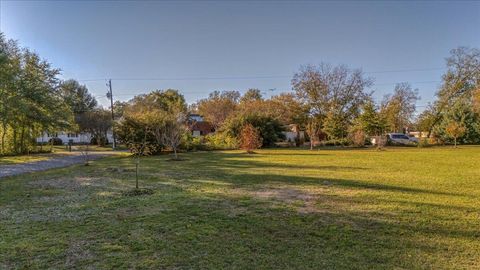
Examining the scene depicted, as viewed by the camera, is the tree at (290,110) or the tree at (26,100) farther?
the tree at (290,110)

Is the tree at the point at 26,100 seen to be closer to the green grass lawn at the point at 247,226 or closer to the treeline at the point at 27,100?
the treeline at the point at 27,100

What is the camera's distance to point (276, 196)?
7059mm

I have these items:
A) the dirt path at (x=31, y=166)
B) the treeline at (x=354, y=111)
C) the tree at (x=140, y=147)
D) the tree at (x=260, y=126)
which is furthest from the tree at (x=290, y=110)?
the dirt path at (x=31, y=166)

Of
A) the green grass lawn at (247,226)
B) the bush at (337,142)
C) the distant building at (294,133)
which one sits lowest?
the green grass lawn at (247,226)

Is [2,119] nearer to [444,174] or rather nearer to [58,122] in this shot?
[58,122]

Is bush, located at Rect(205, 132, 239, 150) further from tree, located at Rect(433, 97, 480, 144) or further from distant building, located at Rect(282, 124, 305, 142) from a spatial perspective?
tree, located at Rect(433, 97, 480, 144)

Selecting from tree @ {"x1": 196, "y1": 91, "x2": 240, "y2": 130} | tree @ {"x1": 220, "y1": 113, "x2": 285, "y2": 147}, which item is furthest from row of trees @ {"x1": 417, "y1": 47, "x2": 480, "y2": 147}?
tree @ {"x1": 196, "y1": 91, "x2": 240, "y2": 130}

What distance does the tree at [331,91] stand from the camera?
39.9 metres

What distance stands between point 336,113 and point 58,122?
27.4 m

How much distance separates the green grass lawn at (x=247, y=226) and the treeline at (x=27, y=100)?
602 inches

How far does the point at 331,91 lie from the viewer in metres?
40.1

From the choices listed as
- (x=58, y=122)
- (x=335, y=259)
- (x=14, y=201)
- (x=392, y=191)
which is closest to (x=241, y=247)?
(x=335, y=259)

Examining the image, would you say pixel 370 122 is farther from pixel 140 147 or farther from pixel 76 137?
pixel 76 137

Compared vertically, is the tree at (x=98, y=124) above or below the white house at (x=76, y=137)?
above
